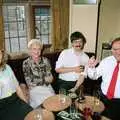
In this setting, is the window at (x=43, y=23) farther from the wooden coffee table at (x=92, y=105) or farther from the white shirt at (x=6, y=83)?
the wooden coffee table at (x=92, y=105)

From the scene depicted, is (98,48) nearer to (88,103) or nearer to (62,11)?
(62,11)

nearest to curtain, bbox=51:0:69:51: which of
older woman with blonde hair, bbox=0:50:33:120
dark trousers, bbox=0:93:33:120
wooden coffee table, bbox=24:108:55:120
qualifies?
older woman with blonde hair, bbox=0:50:33:120

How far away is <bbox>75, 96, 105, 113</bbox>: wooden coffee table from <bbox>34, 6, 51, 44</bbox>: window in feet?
7.04

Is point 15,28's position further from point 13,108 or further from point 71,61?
point 13,108

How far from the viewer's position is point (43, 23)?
401 cm

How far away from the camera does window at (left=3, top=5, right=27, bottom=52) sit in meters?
3.71

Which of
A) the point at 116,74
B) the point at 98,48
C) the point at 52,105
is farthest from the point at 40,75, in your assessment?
the point at 98,48

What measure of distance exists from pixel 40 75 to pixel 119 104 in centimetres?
103

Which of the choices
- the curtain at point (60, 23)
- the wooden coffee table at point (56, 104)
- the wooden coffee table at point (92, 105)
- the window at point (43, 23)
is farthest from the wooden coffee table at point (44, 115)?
the window at point (43, 23)

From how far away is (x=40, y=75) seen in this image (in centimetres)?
278

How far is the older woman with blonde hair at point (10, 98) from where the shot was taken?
2256mm

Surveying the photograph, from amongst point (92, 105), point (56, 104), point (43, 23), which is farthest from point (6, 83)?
point (43, 23)

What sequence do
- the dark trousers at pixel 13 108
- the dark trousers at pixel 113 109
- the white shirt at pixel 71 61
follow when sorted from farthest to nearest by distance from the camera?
the white shirt at pixel 71 61 → the dark trousers at pixel 113 109 → the dark trousers at pixel 13 108

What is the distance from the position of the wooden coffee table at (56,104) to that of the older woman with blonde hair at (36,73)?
0.50 m
